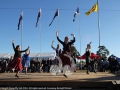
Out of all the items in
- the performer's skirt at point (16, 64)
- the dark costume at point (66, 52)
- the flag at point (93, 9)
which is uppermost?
the flag at point (93, 9)

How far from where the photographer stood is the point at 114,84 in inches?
227

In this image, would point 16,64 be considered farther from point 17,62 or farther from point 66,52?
point 66,52

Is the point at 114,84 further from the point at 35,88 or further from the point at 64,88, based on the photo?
the point at 35,88

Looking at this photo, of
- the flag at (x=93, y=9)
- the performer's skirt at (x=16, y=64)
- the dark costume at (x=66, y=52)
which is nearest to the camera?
the dark costume at (x=66, y=52)

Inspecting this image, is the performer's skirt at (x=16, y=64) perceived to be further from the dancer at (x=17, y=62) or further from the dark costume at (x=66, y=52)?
the dark costume at (x=66, y=52)

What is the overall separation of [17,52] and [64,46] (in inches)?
92.5

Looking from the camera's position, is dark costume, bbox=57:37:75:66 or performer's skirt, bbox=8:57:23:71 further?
performer's skirt, bbox=8:57:23:71

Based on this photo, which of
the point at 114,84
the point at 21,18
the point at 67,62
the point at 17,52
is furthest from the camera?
the point at 21,18

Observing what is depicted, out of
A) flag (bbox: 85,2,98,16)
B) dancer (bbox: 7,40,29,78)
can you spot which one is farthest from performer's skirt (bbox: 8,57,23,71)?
flag (bbox: 85,2,98,16)

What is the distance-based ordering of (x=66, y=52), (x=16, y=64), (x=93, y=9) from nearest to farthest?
1. (x=66, y=52)
2. (x=16, y=64)
3. (x=93, y=9)

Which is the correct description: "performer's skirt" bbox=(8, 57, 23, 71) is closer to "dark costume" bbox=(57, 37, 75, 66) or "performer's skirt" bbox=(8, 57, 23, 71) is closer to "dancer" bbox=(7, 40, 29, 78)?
"dancer" bbox=(7, 40, 29, 78)

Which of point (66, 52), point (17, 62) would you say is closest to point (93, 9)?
point (66, 52)

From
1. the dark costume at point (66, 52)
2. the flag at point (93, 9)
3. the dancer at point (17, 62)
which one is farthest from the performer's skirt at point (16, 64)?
the flag at point (93, 9)

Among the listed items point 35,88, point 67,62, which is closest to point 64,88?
point 35,88
